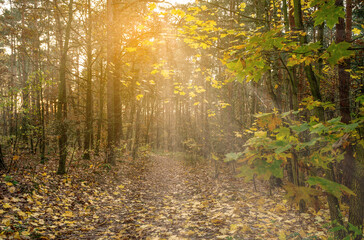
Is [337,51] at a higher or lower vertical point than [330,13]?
lower

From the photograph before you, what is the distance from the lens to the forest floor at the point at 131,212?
13.1 feet

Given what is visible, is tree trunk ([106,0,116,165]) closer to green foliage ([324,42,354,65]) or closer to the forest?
the forest

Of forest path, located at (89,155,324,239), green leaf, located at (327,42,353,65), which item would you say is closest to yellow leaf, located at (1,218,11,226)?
forest path, located at (89,155,324,239)

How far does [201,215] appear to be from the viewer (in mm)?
5238

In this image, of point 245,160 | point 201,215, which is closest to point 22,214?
point 201,215

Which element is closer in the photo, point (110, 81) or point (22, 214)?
point (22, 214)

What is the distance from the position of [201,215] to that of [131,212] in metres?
1.89

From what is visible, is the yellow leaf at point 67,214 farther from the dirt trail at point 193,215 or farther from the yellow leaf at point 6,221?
the yellow leaf at point 6,221

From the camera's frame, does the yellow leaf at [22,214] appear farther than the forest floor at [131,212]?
Yes

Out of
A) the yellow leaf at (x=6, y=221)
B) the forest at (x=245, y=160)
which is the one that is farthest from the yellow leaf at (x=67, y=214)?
the yellow leaf at (x=6, y=221)

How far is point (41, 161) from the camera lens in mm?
8445

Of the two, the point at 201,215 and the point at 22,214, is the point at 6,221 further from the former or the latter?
the point at 201,215

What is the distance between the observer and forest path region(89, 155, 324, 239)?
4109 millimetres

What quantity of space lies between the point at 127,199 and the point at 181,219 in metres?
2.44
